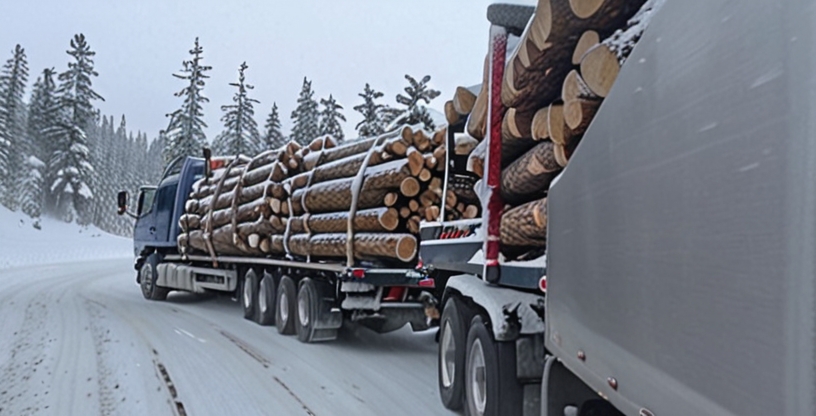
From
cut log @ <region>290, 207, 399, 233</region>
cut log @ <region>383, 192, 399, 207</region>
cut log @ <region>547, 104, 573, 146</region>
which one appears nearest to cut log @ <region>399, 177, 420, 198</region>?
cut log @ <region>383, 192, 399, 207</region>

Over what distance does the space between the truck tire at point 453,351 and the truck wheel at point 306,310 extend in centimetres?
346

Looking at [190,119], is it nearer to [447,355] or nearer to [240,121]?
[240,121]

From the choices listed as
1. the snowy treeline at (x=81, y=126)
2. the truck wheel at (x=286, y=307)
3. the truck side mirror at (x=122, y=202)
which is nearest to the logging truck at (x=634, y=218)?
the truck wheel at (x=286, y=307)

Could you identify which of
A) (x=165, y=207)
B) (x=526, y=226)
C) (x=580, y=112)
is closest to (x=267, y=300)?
(x=165, y=207)

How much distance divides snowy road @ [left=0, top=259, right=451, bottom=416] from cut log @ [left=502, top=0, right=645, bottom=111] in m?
2.96

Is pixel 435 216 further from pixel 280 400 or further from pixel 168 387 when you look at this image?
pixel 168 387

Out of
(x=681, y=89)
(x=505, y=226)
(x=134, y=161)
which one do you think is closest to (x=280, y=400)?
(x=505, y=226)

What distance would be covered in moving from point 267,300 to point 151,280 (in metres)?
6.50

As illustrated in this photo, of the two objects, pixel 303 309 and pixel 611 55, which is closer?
pixel 611 55

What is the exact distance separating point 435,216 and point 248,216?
505 centimetres

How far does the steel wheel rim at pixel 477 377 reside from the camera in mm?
4285

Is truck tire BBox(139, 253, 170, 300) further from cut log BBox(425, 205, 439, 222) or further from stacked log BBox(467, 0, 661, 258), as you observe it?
stacked log BBox(467, 0, 661, 258)

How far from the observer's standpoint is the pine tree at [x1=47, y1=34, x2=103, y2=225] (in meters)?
45.8

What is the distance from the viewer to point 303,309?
28.8 feet
